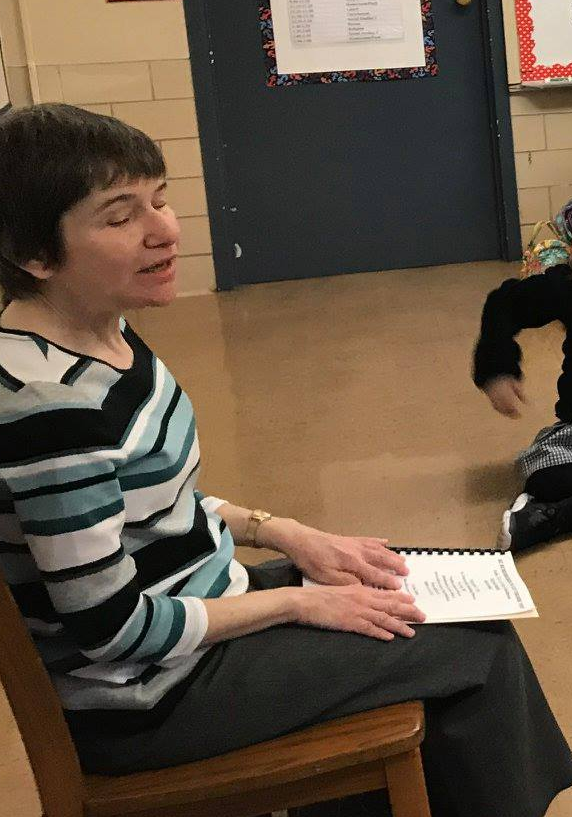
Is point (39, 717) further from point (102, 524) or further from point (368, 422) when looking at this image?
point (368, 422)

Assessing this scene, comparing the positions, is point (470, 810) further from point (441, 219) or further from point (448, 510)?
point (441, 219)

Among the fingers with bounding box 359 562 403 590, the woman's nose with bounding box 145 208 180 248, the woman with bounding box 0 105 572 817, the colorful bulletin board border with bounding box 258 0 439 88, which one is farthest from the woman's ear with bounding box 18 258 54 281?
the colorful bulletin board border with bounding box 258 0 439 88

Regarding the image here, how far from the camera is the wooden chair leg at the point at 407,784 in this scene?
95 centimetres

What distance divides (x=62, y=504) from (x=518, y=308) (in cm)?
168

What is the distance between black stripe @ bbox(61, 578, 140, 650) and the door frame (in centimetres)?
436

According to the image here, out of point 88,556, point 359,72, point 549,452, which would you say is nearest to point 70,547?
point 88,556

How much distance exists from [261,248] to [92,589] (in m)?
4.45

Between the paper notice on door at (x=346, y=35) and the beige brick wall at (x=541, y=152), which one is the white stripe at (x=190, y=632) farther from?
the beige brick wall at (x=541, y=152)

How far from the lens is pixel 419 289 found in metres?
4.71

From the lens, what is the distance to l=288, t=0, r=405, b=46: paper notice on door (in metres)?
4.99

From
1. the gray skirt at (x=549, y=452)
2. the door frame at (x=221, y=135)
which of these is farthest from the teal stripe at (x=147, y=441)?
the door frame at (x=221, y=135)

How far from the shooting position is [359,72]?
5086 millimetres

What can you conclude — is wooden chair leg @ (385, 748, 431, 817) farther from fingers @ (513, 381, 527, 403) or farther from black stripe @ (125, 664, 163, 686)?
fingers @ (513, 381, 527, 403)

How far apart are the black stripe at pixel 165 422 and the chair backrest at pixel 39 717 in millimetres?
217
